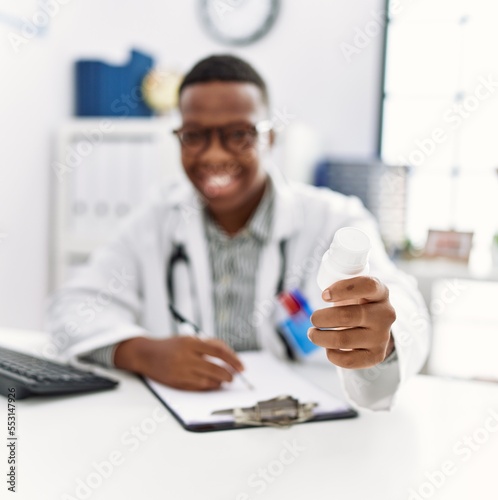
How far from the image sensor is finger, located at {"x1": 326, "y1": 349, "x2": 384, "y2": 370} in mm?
721

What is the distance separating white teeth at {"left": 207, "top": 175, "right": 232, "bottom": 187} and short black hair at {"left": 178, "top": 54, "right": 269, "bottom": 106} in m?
0.21

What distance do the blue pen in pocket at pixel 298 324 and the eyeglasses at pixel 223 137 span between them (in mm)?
354

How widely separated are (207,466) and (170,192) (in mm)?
1016

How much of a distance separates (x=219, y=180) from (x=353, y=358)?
775 millimetres

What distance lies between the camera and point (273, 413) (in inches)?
34.0

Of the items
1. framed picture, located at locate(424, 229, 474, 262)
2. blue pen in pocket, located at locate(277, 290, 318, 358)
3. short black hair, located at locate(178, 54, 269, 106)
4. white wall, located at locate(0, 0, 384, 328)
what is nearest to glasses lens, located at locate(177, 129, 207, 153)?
short black hair, located at locate(178, 54, 269, 106)

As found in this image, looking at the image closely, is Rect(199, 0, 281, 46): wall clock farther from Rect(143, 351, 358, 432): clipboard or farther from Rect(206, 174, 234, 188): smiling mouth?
Rect(143, 351, 358, 432): clipboard

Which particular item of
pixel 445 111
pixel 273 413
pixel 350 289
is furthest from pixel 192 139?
pixel 445 111

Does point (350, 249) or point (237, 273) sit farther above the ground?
point (350, 249)

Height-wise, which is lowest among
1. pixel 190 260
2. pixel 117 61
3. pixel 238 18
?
pixel 190 260

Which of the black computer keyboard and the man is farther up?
the man

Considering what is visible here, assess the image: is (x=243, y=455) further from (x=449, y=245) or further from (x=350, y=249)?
(x=449, y=245)

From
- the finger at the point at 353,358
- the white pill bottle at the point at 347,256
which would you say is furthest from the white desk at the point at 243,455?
the white pill bottle at the point at 347,256

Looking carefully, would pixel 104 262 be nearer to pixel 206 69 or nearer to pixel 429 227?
pixel 206 69
